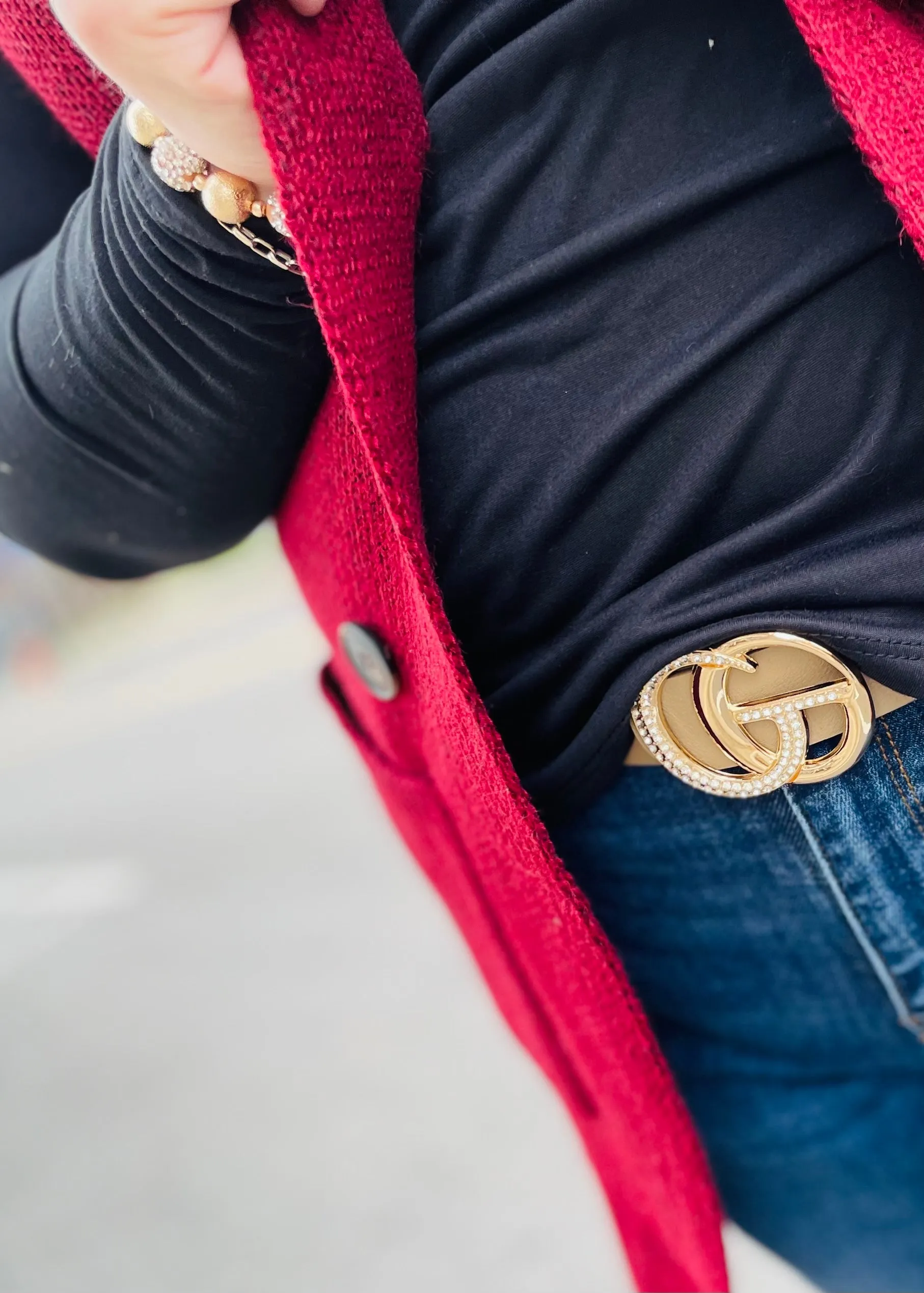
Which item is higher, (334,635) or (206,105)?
(206,105)

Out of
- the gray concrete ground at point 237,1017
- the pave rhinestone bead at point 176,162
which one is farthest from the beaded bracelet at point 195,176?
the gray concrete ground at point 237,1017

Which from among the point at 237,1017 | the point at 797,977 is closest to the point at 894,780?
the point at 797,977

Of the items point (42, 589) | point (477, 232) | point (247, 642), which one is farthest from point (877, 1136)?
point (42, 589)

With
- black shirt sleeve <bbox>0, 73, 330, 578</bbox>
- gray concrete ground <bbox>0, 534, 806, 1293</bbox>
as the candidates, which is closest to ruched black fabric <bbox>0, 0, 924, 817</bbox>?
black shirt sleeve <bbox>0, 73, 330, 578</bbox>

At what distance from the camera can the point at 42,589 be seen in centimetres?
126

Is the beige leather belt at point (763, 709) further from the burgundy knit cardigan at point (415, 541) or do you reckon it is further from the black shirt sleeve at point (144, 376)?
the black shirt sleeve at point (144, 376)

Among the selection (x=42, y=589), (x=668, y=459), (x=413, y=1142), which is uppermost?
(x=668, y=459)

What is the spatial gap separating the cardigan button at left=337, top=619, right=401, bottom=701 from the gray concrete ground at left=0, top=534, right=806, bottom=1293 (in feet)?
2.41

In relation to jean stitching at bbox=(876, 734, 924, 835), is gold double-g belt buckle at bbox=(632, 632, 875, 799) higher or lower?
higher

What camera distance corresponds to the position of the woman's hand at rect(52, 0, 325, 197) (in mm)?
282

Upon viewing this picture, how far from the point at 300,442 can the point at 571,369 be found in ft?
0.51

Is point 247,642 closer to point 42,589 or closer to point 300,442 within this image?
point 42,589

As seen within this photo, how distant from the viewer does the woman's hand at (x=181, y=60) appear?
11.1 inches

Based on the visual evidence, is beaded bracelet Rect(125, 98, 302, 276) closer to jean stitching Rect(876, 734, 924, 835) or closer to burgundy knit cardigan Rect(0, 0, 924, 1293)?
burgundy knit cardigan Rect(0, 0, 924, 1293)
